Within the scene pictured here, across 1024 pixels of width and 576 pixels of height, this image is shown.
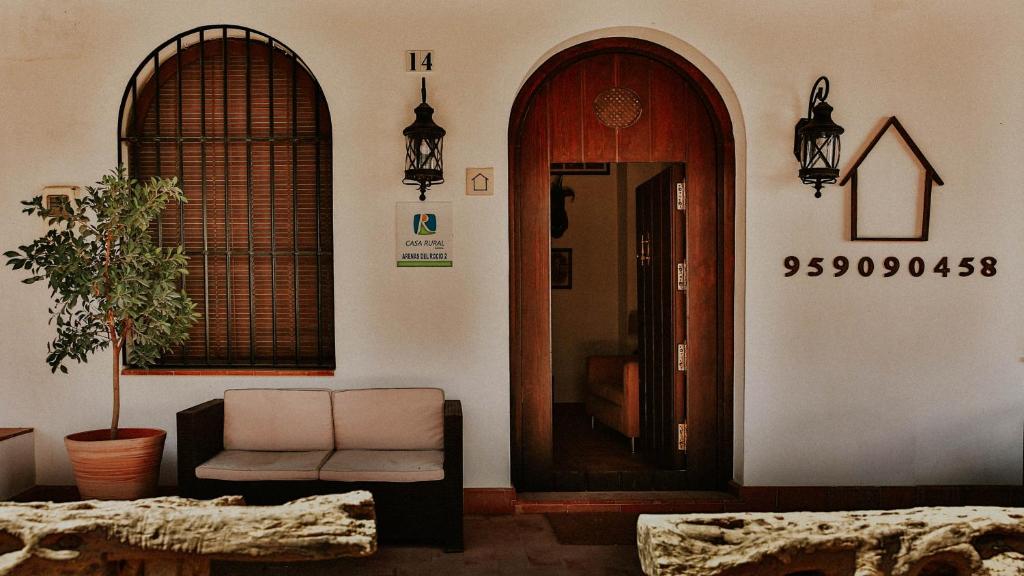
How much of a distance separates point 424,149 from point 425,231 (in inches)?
18.9

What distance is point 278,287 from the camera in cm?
454

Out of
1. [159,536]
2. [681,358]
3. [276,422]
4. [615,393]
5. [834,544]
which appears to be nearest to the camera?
[834,544]

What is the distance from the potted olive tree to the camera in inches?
142

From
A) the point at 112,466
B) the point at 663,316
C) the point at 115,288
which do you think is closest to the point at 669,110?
the point at 663,316

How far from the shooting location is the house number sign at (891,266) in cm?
429

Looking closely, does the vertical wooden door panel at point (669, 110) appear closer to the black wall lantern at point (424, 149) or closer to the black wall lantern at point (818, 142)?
the black wall lantern at point (818, 142)

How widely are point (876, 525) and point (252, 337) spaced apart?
3.69 metres

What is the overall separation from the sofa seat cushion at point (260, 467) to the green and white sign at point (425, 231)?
1289mm

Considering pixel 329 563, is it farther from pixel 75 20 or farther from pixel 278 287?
pixel 75 20

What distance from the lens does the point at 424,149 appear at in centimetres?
414

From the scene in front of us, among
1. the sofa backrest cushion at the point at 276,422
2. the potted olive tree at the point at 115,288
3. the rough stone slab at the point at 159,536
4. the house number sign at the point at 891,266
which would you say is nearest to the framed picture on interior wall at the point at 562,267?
the house number sign at the point at 891,266

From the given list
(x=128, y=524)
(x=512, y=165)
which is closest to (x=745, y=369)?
(x=512, y=165)

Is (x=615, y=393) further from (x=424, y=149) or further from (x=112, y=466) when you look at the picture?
(x=112, y=466)

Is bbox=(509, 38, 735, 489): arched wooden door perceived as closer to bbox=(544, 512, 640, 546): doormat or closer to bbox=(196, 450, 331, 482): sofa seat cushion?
bbox=(544, 512, 640, 546): doormat
